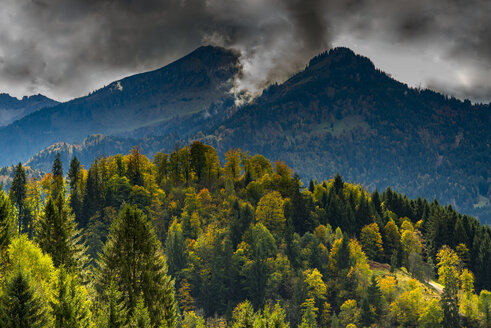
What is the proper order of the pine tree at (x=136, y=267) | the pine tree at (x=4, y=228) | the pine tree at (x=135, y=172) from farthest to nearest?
the pine tree at (x=135, y=172)
the pine tree at (x=136, y=267)
the pine tree at (x=4, y=228)

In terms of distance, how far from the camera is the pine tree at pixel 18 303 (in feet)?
115

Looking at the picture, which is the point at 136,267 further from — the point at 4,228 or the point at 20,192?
the point at 20,192

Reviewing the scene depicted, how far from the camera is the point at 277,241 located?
128 m

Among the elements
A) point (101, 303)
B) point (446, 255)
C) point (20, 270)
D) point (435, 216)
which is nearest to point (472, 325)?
point (446, 255)

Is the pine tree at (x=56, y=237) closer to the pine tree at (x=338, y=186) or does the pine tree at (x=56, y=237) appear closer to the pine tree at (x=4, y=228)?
the pine tree at (x=4, y=228)

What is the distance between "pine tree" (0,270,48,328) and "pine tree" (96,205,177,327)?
13.9 m

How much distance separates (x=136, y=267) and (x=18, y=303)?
53.4 ft

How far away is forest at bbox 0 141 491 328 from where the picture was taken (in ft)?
359

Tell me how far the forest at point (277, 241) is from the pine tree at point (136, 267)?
35.3 metres

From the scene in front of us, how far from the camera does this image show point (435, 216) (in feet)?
491

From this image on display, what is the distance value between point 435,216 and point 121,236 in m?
126

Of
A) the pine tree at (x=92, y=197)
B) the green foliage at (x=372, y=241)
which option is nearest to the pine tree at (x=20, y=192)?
the pine tree at (x=92, y=197)

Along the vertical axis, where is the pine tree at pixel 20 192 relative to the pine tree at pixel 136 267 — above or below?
above

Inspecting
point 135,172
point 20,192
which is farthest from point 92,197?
point 20,192
